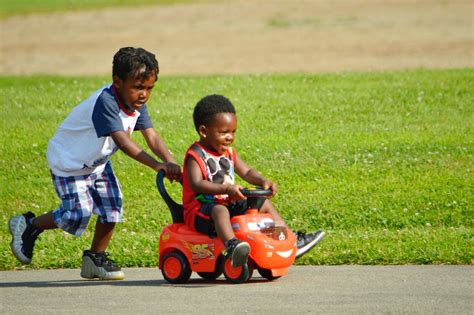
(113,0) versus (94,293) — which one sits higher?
(113,0)

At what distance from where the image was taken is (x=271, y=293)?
272 inches

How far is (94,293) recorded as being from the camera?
714cm

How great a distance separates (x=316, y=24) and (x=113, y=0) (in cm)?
1555

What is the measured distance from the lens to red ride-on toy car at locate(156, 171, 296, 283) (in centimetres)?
712

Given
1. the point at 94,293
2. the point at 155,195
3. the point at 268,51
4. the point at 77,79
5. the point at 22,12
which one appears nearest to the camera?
the point at 94,293

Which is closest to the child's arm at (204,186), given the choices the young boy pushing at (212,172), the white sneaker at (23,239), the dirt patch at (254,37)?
the young boy pushing at (212,172)

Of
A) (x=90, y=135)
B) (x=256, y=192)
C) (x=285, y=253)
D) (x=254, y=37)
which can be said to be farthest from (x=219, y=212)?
(x=254, y=37)

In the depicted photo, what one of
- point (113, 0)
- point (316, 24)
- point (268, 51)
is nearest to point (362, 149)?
point (268, 51)

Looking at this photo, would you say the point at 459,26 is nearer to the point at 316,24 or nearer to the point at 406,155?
the point at 316,24

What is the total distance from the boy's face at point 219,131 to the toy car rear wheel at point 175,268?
0.75 m

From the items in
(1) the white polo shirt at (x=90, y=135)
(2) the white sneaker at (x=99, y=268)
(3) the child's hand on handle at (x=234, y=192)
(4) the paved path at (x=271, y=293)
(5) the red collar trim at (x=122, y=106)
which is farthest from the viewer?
(2) the white sneaker at (x=99, y=268)

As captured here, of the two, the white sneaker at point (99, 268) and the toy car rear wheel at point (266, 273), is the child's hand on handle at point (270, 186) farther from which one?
the white sneaker at point (99, 268)

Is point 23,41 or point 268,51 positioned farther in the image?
point 23,41

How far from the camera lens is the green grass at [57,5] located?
38.5 metres
